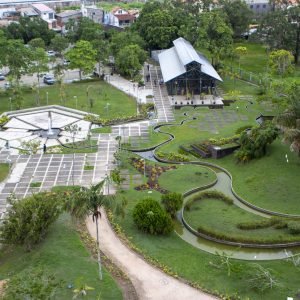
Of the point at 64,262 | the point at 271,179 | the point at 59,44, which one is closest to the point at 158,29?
the point at 59,44

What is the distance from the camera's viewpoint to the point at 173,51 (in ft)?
295

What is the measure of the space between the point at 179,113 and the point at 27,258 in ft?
131

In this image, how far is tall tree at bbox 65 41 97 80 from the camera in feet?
284

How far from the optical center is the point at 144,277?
115 ft

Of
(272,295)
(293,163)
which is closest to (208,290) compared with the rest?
(272,295)

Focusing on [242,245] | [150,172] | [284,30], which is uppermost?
[284,30]

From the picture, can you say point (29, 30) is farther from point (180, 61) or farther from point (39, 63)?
point (180, 61)

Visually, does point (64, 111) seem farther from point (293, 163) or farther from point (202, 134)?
point (293, 163)

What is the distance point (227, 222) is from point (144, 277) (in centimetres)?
1126

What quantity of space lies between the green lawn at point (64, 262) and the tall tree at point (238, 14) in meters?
82.4

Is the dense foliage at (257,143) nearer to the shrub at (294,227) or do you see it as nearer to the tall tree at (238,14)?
the shrub at (294,227)

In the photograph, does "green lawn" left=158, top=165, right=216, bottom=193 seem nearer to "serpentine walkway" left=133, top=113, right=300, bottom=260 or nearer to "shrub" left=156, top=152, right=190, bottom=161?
"shrub" left=156, top=152, right=190, bottom=161

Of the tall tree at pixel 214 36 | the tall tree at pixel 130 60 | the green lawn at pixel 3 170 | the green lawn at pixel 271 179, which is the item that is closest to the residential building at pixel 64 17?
the tall tree at pixel 130 60

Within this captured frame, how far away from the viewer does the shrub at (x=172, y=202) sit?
4375 centimetres
